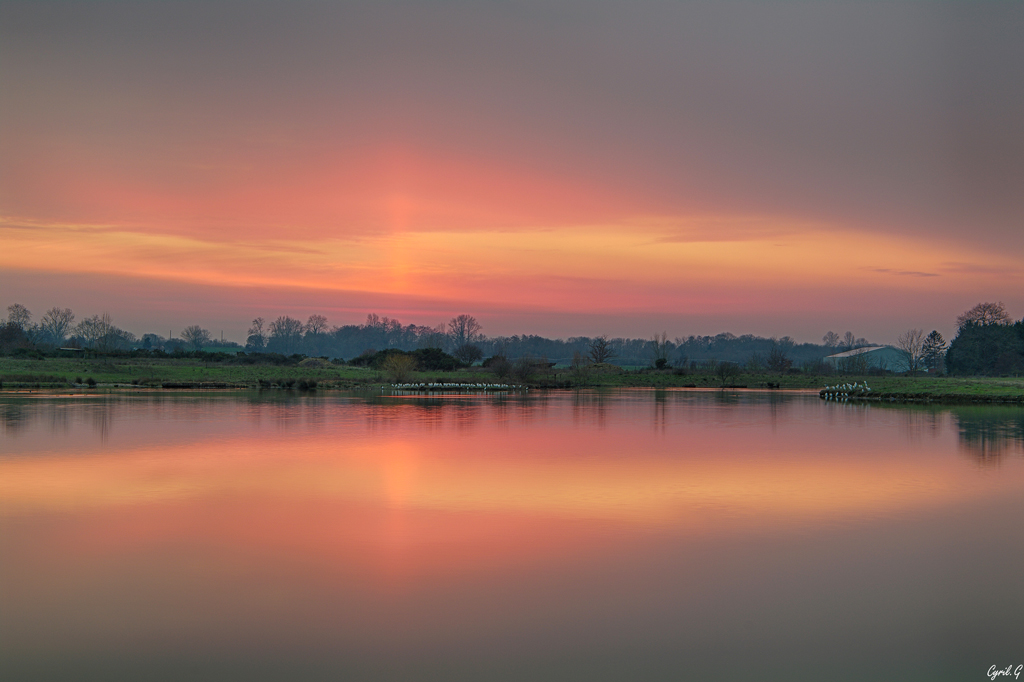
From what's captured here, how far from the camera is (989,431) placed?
69.9ft

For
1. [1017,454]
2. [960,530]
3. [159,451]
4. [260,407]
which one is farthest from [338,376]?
[960,530]

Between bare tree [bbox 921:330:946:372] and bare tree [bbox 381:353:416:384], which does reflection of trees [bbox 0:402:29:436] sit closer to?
bare tree [bbox 381:353:416:384]

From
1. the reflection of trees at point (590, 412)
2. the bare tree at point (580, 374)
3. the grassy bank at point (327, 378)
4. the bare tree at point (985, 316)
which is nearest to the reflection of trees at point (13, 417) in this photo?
the grassy bank at point (327, 378)

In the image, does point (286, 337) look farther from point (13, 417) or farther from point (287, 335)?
point (13, 417)

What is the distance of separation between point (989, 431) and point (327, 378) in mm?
41273

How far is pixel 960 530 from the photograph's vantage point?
30.9 feet

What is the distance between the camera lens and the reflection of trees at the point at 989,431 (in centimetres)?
1686

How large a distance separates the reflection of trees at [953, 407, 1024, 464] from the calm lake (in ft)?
3.55

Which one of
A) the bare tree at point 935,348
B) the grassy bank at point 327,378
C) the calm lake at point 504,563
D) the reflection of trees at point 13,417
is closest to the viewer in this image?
the calm lake at point 504,563

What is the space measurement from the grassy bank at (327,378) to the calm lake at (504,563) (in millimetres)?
27813

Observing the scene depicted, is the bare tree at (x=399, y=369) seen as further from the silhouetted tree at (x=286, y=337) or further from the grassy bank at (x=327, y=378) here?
the silhouetted tree at (x=286, y=337)

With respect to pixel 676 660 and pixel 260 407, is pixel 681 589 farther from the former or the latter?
pixel 260 407

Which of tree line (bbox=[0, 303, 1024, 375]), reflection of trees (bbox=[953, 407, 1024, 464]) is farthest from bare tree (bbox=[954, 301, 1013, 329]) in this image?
reflection of trees (bbox=[953, 407, 1024, 464])
